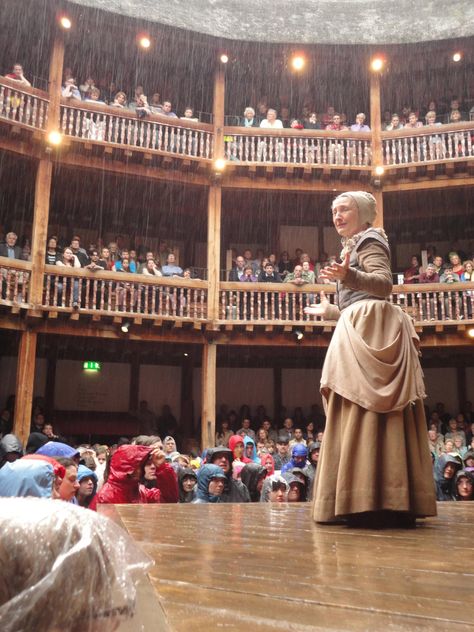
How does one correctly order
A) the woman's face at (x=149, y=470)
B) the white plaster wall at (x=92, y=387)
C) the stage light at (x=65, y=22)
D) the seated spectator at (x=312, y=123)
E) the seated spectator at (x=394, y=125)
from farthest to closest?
the white plaster wall at (x=92, y=387) < the seated spectator at (x=312, y=123) < the seated spectator at (x=394, y=125) < the stage light at (x=65, y=22) < the woman's face at (x=149, y=470)

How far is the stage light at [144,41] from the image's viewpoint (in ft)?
50.9

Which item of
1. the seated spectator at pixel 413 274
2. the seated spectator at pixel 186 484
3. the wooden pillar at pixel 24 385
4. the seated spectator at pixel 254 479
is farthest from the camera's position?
the seated spectator at pixel 413 274

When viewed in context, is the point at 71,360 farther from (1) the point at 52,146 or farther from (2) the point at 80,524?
(2) the point at 80,524

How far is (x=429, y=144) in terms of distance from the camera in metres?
15.4

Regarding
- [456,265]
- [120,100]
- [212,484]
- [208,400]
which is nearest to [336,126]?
[456,265]

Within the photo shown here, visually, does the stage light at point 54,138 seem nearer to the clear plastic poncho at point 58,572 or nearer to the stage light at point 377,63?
the stage light at point 377,63

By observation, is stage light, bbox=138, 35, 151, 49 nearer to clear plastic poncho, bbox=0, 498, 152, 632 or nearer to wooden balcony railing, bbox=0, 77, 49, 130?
wooden balcony railing, bbox=0, 77, 49, 130

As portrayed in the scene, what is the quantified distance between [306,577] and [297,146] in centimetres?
1490

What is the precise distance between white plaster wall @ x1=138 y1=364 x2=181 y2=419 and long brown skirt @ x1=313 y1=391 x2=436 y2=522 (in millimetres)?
14445

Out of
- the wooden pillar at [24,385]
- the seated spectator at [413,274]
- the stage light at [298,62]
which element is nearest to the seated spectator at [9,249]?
the wooden pillar at [24,385]

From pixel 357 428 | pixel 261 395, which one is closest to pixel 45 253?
pixel 261 395

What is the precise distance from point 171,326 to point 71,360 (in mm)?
3998

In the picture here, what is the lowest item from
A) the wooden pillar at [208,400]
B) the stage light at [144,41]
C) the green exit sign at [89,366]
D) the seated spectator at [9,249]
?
the wooden pillar at [208,400]

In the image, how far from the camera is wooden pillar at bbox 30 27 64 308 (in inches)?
520
